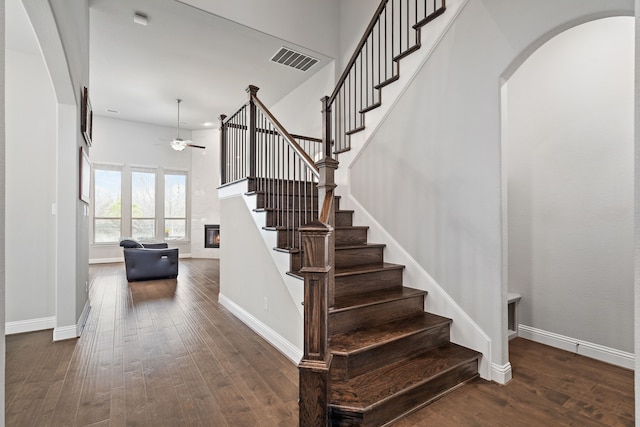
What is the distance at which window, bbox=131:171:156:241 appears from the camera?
862 cm

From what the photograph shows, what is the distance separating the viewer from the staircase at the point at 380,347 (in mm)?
1805

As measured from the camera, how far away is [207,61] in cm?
525

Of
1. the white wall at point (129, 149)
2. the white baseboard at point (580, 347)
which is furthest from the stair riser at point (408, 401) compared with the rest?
the white wall at point (129, 149)

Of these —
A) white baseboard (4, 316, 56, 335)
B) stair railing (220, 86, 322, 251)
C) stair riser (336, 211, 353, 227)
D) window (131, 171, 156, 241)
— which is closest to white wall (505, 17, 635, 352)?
stair riser (336, 211, 353, 227)

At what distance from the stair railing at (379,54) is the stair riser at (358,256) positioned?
1.19m

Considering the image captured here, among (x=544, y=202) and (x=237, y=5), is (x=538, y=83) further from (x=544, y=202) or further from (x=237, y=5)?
(x=237, y=5)

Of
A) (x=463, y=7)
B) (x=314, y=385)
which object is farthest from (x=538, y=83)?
(x=314, y=385)

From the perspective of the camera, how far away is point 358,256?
3.01 meters

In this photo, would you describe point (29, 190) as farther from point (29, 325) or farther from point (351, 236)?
point (351, 236)

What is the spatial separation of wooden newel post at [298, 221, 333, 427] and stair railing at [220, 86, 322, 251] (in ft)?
2.25

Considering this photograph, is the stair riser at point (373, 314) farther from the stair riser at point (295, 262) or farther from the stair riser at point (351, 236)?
the stair riser at point (351, 236)

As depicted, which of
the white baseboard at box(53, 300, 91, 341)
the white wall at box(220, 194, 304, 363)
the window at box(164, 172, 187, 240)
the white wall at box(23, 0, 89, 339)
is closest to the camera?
the white wall at box(220, 194, 304, 363)

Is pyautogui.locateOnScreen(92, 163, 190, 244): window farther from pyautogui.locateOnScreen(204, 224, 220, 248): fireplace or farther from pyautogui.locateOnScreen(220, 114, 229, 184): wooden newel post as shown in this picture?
pyautogui.locateOnScreen(220, 114, 229, 184): wooden newel post

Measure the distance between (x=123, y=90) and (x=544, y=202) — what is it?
774cm
